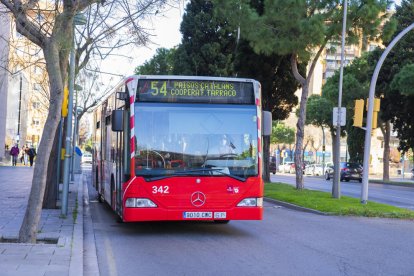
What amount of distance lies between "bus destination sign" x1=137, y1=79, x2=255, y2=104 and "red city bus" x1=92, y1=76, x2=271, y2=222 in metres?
0.02

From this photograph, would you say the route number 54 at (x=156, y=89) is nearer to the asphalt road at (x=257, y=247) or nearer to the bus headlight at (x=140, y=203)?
the bus headlight at (x=140, y=203)

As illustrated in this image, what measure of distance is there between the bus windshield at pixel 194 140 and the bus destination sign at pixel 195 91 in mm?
128

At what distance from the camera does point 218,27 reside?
130 feet

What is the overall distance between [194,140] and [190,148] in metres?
0.17

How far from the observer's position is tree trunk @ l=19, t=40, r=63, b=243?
382 inches

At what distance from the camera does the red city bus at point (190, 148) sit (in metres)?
11.5

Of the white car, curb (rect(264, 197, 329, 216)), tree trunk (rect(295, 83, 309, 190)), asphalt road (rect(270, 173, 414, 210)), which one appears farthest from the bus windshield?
the white car

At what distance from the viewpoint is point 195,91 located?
11977mm

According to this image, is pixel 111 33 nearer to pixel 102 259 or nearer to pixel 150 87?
pixel 150 87

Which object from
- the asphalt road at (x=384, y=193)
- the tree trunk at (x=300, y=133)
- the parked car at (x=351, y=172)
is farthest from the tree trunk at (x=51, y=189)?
the parked car at (x=351, y=172)

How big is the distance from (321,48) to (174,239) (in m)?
13.8

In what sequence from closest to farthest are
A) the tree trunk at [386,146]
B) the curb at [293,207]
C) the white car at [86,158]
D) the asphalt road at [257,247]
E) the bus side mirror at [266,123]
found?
the asphalt road at [257,247], the bus side mirror at [266,123], the curb at [293,207], the tree trunk at [386,146], the white car at [86,158]

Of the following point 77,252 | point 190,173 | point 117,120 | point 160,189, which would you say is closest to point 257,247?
point 190,173

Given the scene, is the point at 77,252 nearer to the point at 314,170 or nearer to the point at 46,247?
the point at 46,247
